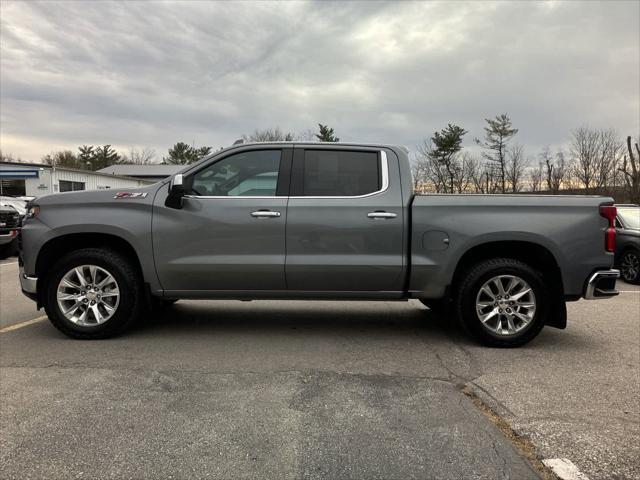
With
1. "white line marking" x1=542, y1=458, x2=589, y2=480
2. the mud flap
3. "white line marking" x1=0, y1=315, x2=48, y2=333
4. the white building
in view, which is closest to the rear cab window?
the mud flap

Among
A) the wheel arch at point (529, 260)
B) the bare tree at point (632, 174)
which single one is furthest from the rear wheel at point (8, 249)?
the bare tree at point (632, 174)

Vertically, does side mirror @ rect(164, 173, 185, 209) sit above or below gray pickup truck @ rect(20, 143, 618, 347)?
above

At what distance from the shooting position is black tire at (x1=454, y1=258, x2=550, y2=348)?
490 cm

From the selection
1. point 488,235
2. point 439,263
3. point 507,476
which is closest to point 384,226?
point 439,263

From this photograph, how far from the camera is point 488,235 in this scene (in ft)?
15.9

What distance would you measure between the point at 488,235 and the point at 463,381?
1536 millimetres

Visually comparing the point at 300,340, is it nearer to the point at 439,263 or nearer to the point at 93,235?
the point at 439,263

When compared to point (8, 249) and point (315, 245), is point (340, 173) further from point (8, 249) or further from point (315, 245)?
point (8, 249)

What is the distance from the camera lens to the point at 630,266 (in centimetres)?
1007

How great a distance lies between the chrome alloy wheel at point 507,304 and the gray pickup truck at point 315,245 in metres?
0.01

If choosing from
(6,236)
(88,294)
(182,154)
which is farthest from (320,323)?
(182,154)

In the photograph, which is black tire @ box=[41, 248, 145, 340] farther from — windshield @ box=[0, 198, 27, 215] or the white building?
the white building

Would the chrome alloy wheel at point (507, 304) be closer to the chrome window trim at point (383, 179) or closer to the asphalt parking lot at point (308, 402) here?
the asphalt parking lot at point (308, 402)

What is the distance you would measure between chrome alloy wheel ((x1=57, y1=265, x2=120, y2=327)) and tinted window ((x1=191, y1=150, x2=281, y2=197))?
129 centimetres
